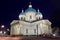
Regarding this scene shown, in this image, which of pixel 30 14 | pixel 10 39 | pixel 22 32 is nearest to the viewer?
pixel 10 39

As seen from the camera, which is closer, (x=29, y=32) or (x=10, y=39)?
(x=10, y=39)

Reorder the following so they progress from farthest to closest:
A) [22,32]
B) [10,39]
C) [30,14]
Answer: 1. [30,14]
2. [22,32]
3. [10,39]

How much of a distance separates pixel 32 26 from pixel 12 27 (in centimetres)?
415

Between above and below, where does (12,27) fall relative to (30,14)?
below

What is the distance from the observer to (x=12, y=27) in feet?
126

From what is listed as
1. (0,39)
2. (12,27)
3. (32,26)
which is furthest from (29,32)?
(0,39)

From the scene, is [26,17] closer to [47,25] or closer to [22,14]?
[22,14]

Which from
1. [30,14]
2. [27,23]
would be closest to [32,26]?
[27,23]

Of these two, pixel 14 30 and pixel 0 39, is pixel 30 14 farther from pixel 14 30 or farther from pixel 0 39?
pixel 0 39

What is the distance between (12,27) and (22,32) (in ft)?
8.04

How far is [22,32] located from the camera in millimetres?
37438

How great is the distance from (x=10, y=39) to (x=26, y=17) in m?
29.5

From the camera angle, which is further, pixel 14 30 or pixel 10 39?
pixel 14 30

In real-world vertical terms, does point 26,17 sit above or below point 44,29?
above
